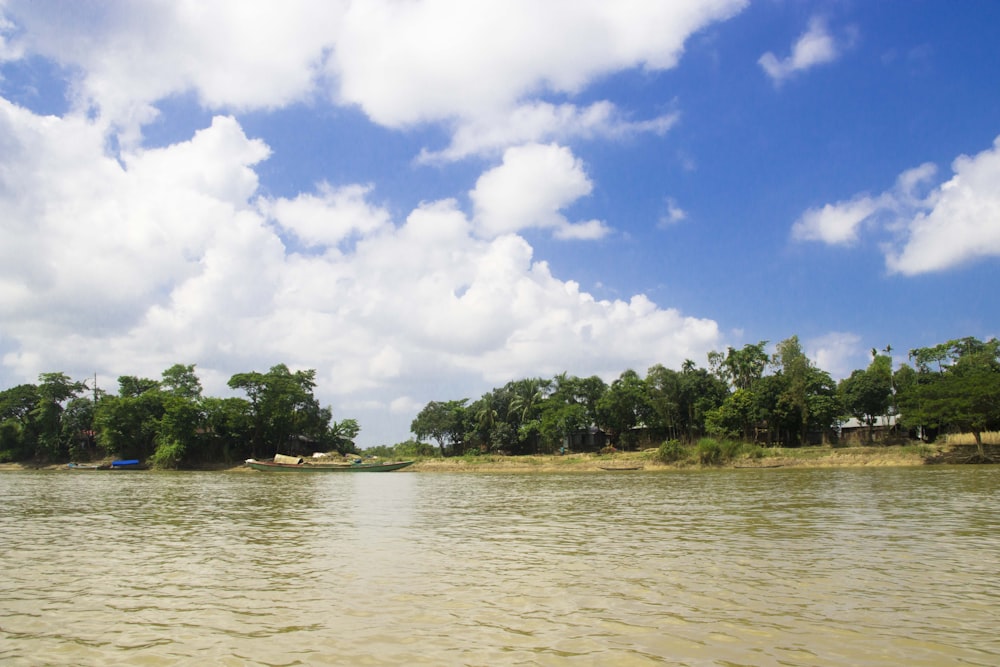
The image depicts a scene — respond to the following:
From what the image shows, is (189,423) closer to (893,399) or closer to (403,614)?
(403,614)

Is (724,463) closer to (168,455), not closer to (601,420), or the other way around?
(601,420)

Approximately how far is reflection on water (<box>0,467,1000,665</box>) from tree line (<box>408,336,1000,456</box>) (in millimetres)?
42053

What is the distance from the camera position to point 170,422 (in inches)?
2808

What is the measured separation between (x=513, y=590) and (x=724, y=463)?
49091 mm

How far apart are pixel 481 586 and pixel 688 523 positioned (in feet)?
30.5

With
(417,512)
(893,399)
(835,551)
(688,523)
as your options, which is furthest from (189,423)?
(893,399)

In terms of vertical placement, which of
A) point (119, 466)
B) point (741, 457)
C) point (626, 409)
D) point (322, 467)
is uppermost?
point (626, 409)

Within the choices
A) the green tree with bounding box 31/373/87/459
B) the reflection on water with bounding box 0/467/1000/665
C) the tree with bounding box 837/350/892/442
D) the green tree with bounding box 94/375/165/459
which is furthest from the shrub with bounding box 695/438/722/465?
the green tree with bounding box 31/373/87/459

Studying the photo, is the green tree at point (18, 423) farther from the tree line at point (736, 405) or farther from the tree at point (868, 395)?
the tree at point (868, 395)

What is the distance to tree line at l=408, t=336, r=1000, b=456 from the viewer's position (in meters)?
54.6

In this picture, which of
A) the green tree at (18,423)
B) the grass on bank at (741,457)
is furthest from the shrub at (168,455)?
the grass on bank at (741,457)

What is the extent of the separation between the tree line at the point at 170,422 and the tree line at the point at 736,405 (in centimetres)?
1581

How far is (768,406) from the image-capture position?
6222 centimetres

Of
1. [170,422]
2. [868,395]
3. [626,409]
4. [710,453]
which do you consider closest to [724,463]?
[710,453]
